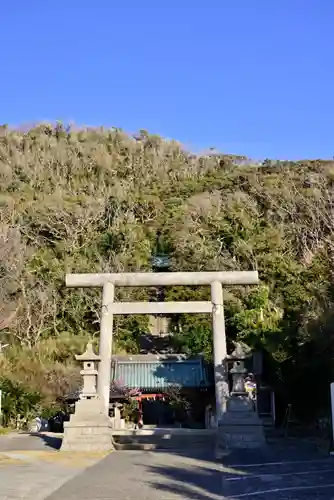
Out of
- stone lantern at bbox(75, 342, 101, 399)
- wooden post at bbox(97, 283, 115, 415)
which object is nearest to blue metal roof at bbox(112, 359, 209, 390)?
wooden post at bbox(97, 283, 115, 415)

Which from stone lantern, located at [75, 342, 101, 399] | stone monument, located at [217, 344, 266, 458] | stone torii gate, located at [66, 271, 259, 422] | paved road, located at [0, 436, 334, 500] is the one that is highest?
stone torii gate, located at [66, 271, 259, 422]

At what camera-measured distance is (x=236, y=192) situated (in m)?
38.5

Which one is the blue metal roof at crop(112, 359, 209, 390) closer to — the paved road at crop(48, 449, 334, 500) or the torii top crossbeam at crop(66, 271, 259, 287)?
the torii top crossbeam at crop(66, 271, 259, 287)

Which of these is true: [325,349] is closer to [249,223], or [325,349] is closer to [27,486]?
[27,486]

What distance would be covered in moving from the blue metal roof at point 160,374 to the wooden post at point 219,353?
554 cm

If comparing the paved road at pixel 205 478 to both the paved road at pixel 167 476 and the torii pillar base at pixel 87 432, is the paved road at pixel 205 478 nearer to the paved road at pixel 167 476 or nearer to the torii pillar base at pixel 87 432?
the paved road at pixel 167 476

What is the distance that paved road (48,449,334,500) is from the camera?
6.74 metres

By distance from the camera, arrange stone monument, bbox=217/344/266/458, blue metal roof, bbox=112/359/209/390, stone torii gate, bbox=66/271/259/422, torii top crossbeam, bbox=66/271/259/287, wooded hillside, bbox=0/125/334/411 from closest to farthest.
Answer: stone monument, bbox=217/344/266/458 < stone torii gate, bbox=66/271/259/422 < torii top crossbeam, bbox=66/271/259/287 < blue metal roof, bbox=112/359/209/390 < wooded hillside, bbox=0/125/334/411

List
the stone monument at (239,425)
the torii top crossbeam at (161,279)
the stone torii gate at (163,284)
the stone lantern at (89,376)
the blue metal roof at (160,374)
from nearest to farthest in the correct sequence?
the stone monument at (239,425), the stone lantern at (89,376), the stone torii gate at (163,284), the torii top crossbeam at (161,279), the blue metal roof at (160,374)

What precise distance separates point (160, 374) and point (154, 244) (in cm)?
1559

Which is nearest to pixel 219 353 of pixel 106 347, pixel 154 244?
pixel 106 347

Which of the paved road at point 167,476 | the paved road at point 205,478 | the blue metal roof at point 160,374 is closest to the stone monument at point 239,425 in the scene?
the paved road at point 167,476

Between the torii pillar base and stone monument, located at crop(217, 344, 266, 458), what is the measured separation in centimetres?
259

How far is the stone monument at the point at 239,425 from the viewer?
12891mm
